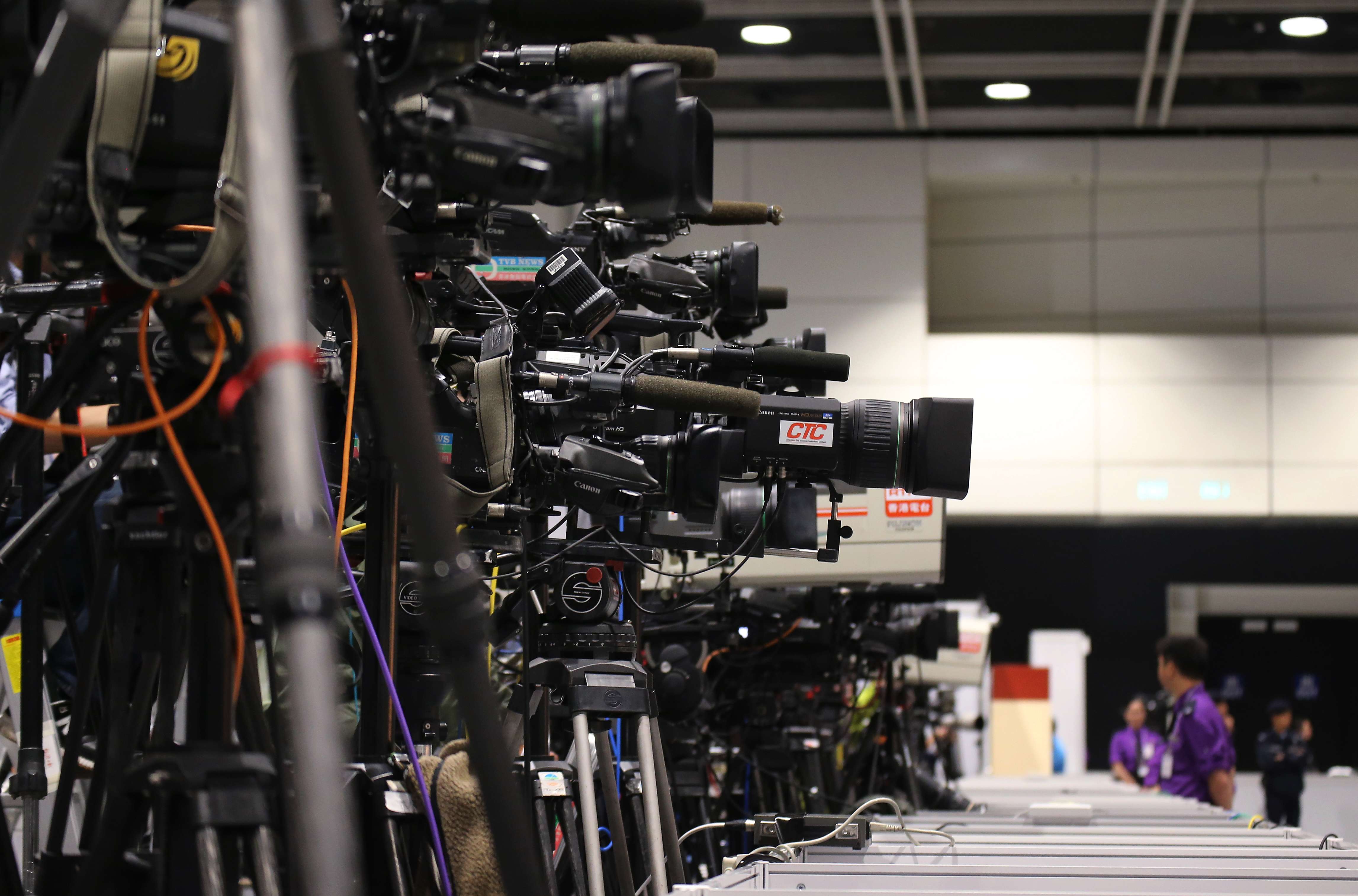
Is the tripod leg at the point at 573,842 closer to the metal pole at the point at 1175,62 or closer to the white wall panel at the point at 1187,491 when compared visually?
the metal pole at the point at 1175,62

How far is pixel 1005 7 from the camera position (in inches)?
338

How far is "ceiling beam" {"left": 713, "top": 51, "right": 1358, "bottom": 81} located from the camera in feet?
30.3

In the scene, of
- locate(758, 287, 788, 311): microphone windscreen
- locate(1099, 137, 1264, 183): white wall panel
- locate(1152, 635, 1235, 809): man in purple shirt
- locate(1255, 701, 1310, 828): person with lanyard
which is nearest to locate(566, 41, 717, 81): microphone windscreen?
locate(758, 287, 788, 311): microphone windscreen

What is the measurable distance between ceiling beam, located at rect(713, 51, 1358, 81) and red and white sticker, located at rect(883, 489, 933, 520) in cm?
581

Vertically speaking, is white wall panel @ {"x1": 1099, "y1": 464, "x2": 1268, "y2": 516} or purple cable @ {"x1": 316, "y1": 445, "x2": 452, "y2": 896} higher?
white wall panel @ {"x1": 1099, "y1": 464, "x2": 1268, "y2": 516}

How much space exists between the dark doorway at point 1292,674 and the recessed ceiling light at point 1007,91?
4.25 meters

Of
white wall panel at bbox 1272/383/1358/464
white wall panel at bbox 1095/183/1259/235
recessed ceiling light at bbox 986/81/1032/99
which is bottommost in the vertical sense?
white wall panel at bbox 1272/383/1358/464

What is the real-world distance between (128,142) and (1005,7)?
7.97 metres

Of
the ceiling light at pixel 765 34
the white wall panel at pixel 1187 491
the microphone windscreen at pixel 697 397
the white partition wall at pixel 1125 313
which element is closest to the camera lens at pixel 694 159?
the microphone windscreen at pixel 697 397

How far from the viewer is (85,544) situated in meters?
1.96

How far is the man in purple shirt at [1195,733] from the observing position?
5.87 m

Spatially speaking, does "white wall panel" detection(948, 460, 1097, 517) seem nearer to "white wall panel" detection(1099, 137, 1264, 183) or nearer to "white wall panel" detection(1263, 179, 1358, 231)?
"white wall panel" detection(1099, 137, 1264, 183)

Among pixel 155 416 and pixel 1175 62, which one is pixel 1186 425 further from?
pixel 155 416

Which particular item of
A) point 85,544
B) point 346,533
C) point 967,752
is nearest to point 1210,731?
point 346,533
